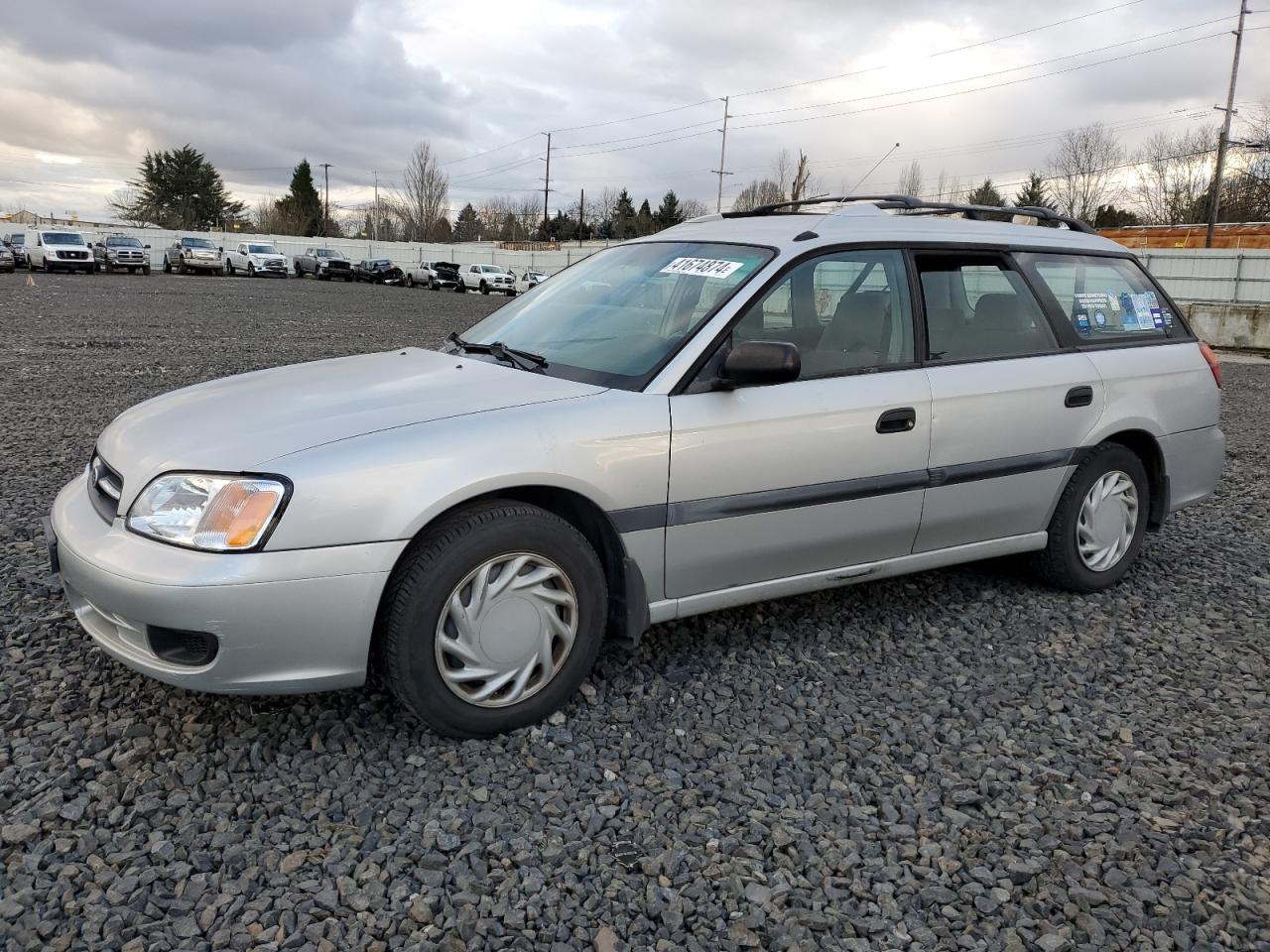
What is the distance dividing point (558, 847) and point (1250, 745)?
2247 millimetres

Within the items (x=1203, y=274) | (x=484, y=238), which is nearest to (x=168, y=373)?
(x=1203, y=274)

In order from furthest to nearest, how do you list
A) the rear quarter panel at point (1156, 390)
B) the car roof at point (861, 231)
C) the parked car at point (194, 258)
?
1. the parked car at point (194, 258)
2. the rear quarter panel at point (1156, 390)
3. the car roof at point (861, 231)

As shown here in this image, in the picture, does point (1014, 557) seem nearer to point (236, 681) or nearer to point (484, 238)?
point (236, 681)

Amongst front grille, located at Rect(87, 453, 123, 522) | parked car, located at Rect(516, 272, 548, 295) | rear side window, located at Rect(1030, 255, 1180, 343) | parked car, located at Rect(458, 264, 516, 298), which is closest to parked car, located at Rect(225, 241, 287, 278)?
parked car, located at Rect(458, 264, 516, 298)

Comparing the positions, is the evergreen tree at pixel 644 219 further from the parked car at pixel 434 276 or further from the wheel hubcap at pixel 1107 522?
the wheel hubcap at pixel 1107 522

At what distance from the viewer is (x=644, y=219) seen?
90.1m

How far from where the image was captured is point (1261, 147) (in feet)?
143

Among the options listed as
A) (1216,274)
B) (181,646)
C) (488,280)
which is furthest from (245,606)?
(488,280)

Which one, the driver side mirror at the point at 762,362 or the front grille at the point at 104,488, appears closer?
the front grille at the point at 104,488

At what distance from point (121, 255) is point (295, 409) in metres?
39.9

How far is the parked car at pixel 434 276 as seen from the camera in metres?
45.2

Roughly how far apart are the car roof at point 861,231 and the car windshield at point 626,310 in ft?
0.36

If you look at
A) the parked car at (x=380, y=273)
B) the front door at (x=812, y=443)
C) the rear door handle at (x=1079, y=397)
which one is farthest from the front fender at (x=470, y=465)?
the parked car at (x=380, y=273)

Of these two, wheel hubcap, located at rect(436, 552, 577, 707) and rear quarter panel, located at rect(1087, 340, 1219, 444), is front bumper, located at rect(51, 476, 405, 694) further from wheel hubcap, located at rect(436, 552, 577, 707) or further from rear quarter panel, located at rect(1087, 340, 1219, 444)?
rear quarter panel, located at rect(1087, 340, 1219, 444)
